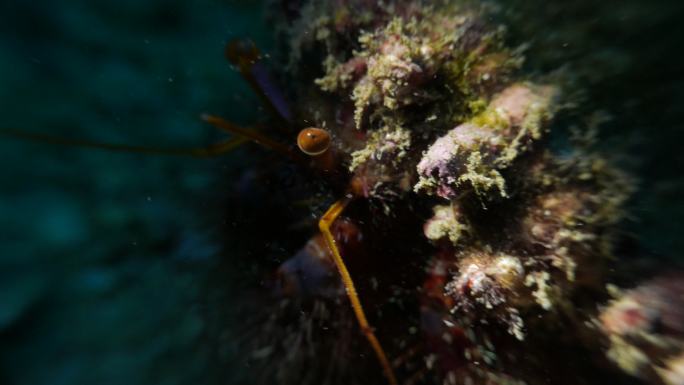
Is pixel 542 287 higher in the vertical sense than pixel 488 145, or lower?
lower

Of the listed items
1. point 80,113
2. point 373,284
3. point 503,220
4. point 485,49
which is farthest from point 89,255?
point 485,49

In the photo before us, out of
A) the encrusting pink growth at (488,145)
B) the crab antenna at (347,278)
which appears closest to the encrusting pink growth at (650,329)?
the encrusting pink growth at (488,145)

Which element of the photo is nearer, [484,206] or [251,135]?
[484,206]

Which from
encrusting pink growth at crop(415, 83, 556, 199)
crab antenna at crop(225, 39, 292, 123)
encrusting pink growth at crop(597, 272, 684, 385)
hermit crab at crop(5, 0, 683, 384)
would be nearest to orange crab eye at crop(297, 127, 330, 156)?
hermit crab at crop(5, 0, 683, 384)

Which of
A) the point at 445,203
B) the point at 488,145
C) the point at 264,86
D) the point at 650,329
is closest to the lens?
the point at 650,329

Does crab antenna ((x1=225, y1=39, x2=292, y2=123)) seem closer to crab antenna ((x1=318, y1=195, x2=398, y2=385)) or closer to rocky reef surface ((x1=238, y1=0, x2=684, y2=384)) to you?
rocky reef surface ((x1=238, y1=0, x2=684, y2=384))

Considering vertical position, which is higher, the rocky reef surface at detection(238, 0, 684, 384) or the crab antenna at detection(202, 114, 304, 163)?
the crab antenna at detection(202, 114, 304, 163)

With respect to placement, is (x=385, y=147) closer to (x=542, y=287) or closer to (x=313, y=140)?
(x=313, y=140)

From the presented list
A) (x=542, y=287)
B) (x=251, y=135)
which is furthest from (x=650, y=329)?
(x=251, y=135)
